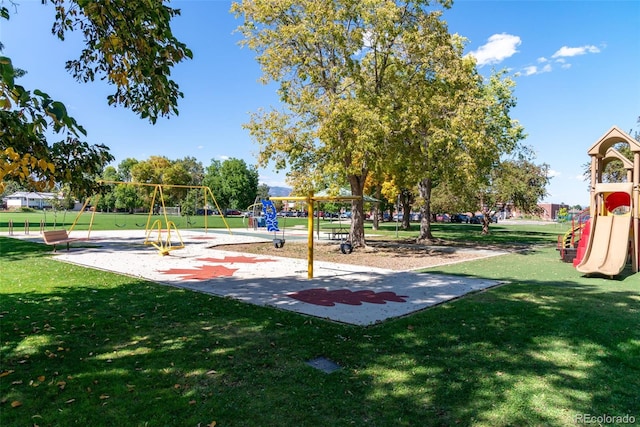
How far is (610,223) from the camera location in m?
12.9

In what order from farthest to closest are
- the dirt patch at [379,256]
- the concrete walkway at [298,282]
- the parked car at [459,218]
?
the parked car at [459,218]
the dirt patch at [379,256]
the concrete walkway at [298,282]

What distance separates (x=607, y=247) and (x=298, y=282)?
9.57 m

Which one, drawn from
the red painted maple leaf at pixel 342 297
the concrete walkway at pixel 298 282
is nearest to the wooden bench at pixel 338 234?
the concrete walkway at pixel 298 282

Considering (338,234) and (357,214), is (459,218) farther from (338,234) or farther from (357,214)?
(357,214)

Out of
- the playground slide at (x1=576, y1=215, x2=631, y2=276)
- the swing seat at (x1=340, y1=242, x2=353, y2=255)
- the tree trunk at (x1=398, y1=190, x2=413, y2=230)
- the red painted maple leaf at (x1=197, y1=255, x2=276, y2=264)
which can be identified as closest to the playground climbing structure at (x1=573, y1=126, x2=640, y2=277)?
the playground slide at (x1=576, y1=215, x2=631, y2=276)

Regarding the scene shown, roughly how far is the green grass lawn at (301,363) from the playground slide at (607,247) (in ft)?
12.5

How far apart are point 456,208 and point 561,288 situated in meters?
27.4

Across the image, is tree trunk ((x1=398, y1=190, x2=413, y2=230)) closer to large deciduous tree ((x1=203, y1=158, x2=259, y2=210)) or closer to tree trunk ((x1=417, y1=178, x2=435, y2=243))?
tree trunk ((x1=417, y1=178, x2=435, y2=243))

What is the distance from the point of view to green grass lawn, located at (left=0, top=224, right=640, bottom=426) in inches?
145

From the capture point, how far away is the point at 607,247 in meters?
12.4

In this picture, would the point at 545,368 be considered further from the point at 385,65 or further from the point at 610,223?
the point at 385,65

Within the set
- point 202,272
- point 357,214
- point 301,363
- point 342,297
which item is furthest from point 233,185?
point 301,363

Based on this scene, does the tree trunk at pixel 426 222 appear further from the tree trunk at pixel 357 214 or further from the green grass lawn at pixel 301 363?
the green grass lawn at pixel 301 363

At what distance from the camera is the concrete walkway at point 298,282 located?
302 inches
